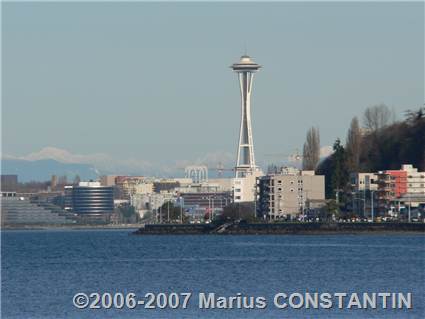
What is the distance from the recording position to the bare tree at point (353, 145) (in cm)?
15225

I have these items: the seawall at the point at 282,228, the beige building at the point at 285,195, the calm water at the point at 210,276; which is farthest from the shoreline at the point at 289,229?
the calm water at the point at 210,276

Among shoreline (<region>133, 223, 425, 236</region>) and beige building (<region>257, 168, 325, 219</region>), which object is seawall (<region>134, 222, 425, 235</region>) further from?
beige building (<region>257, 168, 325, 219</region>)

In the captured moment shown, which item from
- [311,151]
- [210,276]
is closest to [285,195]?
[311,151]

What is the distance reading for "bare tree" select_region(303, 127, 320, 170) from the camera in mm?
165875

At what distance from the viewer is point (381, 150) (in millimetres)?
160875

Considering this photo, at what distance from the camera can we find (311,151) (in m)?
169

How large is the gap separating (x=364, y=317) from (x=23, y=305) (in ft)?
38.9

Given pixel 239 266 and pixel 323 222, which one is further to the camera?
pixel 323 222

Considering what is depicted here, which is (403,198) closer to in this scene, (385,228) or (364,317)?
(385,228)

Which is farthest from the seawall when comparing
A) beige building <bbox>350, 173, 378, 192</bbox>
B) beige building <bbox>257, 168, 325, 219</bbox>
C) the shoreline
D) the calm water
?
the calm water

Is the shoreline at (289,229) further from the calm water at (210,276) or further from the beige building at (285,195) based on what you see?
the calm water at (210,276)

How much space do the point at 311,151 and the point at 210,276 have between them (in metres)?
109

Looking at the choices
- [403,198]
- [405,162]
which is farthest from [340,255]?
[405,162]

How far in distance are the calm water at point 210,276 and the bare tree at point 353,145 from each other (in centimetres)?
6147
